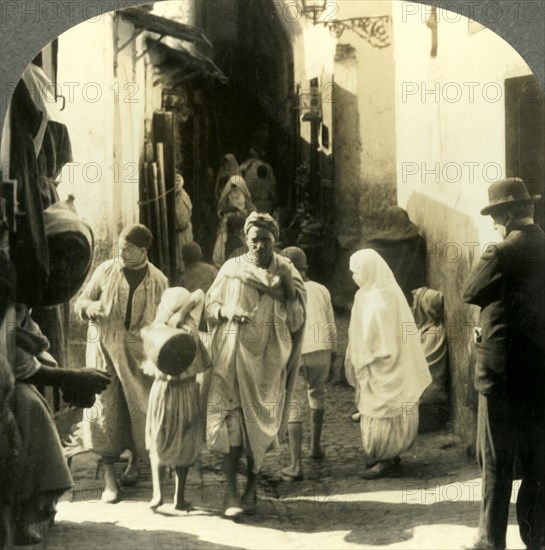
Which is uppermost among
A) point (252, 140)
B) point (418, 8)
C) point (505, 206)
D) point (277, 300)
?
point (418, 8)

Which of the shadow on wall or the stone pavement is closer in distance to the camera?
the stone pavement

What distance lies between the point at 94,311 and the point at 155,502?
908 millimetres

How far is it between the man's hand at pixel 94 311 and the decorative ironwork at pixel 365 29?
1648 mm

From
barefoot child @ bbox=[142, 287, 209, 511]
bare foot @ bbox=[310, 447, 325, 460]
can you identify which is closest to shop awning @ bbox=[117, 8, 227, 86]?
barefoot child @ bbox=[142, 287, 209, 511]

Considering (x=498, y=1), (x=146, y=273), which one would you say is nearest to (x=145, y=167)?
(x=146, y=273)

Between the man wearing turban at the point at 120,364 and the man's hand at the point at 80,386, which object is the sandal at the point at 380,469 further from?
the man's hand at the point at 80,386

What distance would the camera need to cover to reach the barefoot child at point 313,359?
17.0 feet

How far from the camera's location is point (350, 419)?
5.18 metres

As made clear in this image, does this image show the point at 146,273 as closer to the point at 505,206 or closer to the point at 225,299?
the point at 225,299

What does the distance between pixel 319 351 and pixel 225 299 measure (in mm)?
491

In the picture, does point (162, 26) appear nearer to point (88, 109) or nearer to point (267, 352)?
point (88, 109)

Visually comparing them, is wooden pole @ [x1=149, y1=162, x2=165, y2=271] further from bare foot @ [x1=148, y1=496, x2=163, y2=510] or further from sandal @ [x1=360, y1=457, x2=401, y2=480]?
sandal @ [x1=360, y1=457, x2=401, y2=480]

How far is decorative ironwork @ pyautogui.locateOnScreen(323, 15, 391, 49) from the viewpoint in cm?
522

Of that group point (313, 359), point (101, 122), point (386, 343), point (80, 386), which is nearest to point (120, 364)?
point (80, 386)
